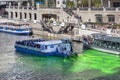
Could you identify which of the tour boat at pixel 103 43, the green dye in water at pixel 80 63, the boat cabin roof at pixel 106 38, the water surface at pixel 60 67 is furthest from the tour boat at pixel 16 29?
the green dye in water at pixel 80 63

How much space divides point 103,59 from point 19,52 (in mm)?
17299

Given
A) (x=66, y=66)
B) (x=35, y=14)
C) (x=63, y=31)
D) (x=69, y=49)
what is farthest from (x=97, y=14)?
(x=66, y=66)

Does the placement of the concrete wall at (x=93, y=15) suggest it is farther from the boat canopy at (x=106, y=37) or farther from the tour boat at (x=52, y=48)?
the tour boat at (x=52, y=48)

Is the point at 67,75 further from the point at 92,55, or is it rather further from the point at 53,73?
the point at 92,55

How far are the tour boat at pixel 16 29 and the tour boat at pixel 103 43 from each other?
2922 centimetres

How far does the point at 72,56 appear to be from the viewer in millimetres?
65688

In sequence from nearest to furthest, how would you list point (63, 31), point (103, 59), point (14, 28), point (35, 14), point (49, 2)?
1. point (103, 59)
2. point (63, 31)
3. point (14, 28)
4. point (35, 14)
5. point (49, 2)

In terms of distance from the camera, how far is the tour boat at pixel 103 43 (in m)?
67.7

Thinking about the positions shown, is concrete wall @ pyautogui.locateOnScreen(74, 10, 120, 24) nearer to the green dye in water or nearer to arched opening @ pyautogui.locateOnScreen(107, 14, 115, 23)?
arched opening @ pyautogui.locateOnScreen(107, 14, 115, 23)

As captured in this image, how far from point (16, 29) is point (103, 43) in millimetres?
37280

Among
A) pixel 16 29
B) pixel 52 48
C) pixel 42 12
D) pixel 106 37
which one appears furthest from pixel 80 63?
pixel 42 12

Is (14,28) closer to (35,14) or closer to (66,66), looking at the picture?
(35,14)

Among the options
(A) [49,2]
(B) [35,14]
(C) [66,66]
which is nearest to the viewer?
(C) [66,66]

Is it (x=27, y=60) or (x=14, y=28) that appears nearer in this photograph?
(x=27, y=60)
